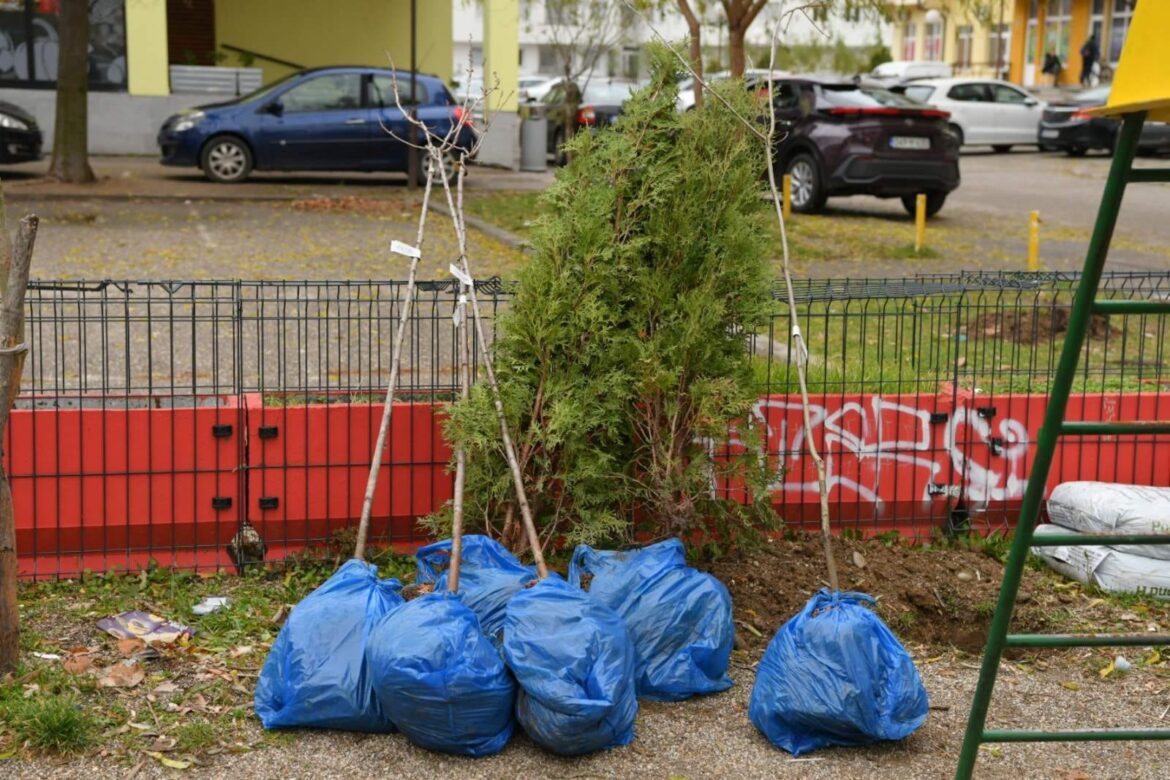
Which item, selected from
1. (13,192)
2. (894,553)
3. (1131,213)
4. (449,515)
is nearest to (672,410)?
(449,515)

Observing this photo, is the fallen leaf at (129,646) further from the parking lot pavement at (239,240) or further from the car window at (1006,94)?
the car window at (1006,94)

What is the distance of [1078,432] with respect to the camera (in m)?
3.05

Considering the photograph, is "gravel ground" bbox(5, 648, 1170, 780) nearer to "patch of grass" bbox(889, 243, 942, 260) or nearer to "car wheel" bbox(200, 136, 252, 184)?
"patch of grass" bbox(889, 243, 942, 260)

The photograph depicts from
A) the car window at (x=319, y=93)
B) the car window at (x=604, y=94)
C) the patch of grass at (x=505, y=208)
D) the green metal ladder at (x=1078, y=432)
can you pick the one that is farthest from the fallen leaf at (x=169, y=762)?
the car window at (x=604, y=94)

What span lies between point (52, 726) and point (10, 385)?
3.75ft

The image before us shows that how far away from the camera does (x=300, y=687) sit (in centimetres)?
452

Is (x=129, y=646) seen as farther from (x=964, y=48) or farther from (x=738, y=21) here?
(x=964, y=48)

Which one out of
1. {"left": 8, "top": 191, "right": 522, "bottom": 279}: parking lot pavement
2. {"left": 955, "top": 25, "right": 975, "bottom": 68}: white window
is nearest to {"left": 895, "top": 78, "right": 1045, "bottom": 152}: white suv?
{"left": 8, "top": 191, "right": 522, "bottom": 279}: parking lot pavement

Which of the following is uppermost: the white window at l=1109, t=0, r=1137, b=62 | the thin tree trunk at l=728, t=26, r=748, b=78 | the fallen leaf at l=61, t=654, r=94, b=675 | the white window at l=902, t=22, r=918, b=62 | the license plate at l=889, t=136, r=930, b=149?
the white window at l=902, t=22, r=918, b=62

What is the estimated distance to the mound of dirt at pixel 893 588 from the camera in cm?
565

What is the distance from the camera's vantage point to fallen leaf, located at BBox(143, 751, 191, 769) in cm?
432

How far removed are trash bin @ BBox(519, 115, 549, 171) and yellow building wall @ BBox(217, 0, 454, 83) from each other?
114 inches

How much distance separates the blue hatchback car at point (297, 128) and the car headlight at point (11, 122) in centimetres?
187

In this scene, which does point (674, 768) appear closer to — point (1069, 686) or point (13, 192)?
point (1069, 686)
